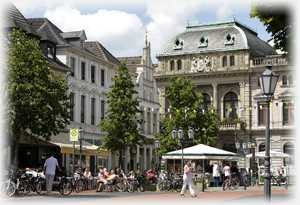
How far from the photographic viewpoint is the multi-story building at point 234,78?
64812 mm

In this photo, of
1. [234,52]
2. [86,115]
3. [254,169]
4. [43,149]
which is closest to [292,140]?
[234,52]

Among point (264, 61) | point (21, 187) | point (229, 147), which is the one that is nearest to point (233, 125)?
point (229, 147)

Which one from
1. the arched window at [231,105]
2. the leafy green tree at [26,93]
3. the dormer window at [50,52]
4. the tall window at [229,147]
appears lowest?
the tall window at [229,147]

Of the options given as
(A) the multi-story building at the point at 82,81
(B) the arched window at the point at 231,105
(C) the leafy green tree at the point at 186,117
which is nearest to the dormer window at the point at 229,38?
(B) the arched window at the point at 231,105

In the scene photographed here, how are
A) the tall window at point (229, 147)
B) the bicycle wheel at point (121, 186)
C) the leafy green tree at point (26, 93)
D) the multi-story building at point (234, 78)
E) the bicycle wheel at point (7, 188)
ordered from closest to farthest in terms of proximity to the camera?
the bicycle wheel at point (7, 188)
the leafy green tree at point (26, 93)
the bicycle wheel at point (121, 186)
the multi-story building at point (234, 78)
the tall window at point (229, 147)

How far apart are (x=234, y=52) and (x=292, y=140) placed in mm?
13190

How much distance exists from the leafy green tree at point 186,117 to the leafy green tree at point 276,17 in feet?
121

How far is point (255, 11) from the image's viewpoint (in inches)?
602

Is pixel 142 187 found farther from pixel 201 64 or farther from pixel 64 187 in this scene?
pixel 201 64

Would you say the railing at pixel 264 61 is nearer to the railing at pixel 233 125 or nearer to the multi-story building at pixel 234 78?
the multi-story building at pixel 234 78

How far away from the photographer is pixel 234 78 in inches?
2667

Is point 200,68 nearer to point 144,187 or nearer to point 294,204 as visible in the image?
point 144,187

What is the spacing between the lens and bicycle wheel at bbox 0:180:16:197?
20797 mm

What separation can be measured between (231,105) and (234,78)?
3.48 m
